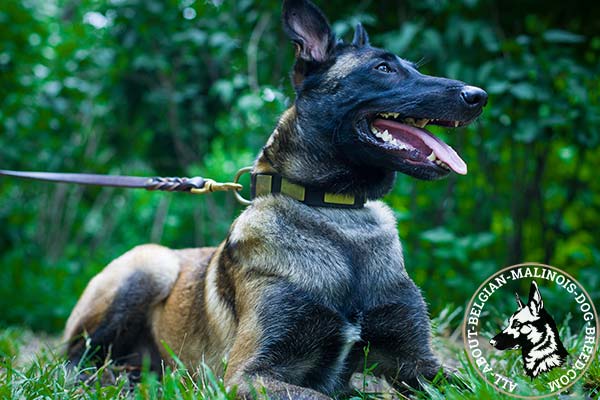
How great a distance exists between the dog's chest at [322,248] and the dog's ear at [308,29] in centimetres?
71

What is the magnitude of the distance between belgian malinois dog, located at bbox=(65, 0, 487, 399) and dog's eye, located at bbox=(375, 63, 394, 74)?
0.9 inches

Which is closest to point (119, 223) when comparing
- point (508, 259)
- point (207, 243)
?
point (207, 243)

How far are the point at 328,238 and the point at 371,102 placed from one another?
61 cm

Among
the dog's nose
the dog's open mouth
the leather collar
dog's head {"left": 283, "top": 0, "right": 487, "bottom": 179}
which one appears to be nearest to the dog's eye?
dog's head {"left": 283, "top": 0, "right": 487, "bottom": 179}

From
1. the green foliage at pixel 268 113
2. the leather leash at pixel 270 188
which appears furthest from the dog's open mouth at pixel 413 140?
the green foliage at pixel 268 113

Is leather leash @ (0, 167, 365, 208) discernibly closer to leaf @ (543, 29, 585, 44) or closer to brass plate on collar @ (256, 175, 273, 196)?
brass plate on collar @ (256, 175, 273, 196)

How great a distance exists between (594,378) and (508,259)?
9.61 feet

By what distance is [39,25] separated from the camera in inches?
251

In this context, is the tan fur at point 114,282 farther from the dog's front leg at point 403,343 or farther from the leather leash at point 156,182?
the dog's front leg at point 403,343

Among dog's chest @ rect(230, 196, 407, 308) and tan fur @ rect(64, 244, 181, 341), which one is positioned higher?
dog's chest @ rect(230, 196, 407, 308)

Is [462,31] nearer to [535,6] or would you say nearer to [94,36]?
[535,6]

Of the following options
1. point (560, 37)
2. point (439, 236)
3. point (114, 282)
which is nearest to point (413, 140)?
point (114, 282)

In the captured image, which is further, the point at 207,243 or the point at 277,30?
the point at 207,243

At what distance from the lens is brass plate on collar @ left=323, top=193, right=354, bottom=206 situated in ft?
8.91
